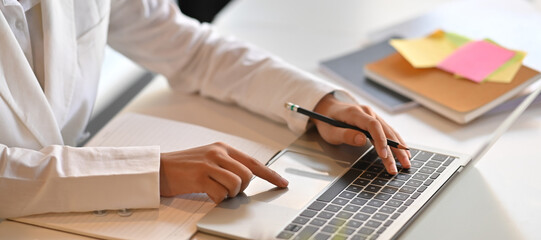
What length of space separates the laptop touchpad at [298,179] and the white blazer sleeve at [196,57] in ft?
0.56

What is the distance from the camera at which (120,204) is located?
0.98 meters

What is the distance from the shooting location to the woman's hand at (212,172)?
993 mm

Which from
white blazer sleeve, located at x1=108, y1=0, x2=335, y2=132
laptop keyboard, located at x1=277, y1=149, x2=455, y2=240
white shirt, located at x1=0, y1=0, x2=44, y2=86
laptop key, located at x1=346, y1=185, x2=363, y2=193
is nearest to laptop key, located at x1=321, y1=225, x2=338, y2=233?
laptop keyboard, located at x1=277, y1=149, x2=455, y2=240

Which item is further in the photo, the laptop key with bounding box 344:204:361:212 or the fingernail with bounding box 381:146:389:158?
the fingernail with bounding box 381:146:389:158

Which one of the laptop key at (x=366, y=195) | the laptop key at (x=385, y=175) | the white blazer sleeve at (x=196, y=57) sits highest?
the laptop key at (x=385, y=175)

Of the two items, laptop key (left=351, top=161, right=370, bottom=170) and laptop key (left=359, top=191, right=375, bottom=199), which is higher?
laptop key (left=359, top=191, right=375, bottom=199)

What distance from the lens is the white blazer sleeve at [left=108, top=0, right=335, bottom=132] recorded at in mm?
1301

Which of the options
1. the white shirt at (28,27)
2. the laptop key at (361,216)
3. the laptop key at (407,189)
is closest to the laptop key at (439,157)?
the laptop key at (407,189)

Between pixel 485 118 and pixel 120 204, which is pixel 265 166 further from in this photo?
pixel 485 118

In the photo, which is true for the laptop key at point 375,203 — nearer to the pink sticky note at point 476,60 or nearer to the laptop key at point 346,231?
the laptop key at point 346,231

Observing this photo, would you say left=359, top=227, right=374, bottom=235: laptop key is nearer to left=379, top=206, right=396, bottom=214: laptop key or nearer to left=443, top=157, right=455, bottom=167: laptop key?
left=379, top=206, right=396, bottom=214: laptop key

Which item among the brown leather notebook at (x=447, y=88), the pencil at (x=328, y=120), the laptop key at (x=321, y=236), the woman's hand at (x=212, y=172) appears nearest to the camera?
the laptop key at (x=321, y=236)

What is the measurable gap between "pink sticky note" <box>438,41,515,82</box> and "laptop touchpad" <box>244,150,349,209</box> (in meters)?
0.37

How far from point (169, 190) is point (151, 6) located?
497mm
